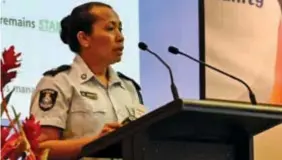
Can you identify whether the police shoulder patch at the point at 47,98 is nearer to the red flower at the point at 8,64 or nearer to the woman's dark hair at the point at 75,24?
the woman's dark hair at the point at 75,24

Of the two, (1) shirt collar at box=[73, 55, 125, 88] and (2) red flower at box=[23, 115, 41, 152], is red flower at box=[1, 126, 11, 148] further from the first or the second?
(1) shirt collar at box=[73, 55, 125, 88]

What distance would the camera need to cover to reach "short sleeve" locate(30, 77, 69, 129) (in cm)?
225

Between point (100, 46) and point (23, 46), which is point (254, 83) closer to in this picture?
point (100, 46)

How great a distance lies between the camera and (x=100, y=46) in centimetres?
245

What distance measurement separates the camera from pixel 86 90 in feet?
7.82

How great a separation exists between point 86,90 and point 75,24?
8.9 inches

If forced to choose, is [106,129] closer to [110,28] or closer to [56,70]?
[56,70]

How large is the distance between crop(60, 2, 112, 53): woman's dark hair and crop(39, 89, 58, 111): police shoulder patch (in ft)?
0.61

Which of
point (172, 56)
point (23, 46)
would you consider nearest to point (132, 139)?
point (23, 46)

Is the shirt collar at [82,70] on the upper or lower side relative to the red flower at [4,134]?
lower

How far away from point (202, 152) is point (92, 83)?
80 cm

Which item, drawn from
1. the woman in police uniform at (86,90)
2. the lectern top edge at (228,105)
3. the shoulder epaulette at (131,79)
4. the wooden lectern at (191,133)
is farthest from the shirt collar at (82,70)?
the lectern top edge at (228,105)

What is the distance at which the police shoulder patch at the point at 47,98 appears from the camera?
2.27 m

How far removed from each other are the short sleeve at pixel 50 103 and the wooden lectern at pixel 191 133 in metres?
0.67
